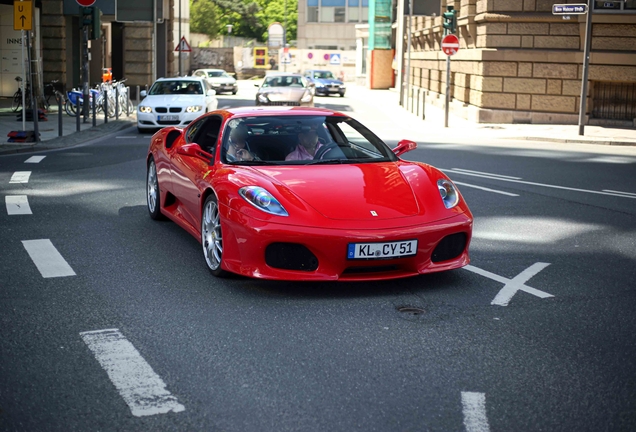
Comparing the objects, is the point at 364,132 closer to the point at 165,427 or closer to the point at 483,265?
the point at 483,265

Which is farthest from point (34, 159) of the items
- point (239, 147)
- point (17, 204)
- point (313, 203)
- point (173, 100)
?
point (313, 203)

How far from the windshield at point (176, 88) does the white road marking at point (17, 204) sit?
1411 centimetres

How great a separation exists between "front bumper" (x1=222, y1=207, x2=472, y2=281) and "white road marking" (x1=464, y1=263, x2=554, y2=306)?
0.43 m

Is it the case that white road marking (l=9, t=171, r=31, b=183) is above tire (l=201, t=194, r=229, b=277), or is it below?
below

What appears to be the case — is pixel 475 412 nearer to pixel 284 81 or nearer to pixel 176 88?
pixel 176 88

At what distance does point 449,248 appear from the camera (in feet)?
22.2

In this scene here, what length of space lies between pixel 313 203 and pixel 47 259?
253cm

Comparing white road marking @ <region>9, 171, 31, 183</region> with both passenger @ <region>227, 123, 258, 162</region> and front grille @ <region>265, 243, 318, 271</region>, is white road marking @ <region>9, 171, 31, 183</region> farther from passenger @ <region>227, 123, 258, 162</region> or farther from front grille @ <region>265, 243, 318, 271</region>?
front grille @ <region>265, 243, 318, 271</region>

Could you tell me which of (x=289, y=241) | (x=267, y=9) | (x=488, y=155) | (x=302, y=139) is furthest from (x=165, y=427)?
(x=267, y=9)

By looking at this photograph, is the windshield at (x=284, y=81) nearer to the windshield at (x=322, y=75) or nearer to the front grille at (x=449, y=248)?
the windshield at (x=322, y=75)

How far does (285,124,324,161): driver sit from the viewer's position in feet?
25.2

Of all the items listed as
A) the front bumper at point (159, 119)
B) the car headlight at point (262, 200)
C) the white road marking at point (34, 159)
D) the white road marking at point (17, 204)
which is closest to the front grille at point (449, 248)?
the car headlight at point (262, 200)

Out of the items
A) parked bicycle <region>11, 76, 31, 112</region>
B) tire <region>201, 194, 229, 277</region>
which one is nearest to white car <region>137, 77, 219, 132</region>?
parked bicycle <region>11, 76, 31, 112</region>

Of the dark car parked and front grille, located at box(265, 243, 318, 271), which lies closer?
front grille, located at box(265, 243, 318, 271)
